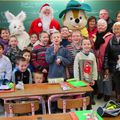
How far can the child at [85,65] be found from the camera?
3389 millimetres

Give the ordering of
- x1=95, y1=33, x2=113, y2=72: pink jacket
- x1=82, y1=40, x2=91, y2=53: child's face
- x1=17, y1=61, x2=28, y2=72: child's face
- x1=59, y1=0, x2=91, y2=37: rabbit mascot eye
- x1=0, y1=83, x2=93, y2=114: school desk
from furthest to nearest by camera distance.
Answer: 1. x1=59, y1=0, x2=91, y2=37: rabbit mascot eye
2. x1=95, y1=33, x2=113, y2=72: pink jacket
3. x1=82, y1=40, x2=91, y2=53: child's face
4. x1=17, y1=61, x2=28, y2=72: child's face
5. x1=0, y1=83, x2=93, y2=114: school desk

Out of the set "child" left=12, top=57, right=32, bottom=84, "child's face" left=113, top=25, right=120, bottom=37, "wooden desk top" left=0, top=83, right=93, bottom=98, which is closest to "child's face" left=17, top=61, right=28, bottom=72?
"child" left=12, top=57, right=32, bottom=84

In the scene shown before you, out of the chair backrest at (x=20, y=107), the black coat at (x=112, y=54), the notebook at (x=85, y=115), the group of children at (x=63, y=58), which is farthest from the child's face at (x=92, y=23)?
the notebook at (x=85, y=115)

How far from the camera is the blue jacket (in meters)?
3.33

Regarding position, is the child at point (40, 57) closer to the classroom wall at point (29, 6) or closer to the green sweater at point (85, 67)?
the green sweater at point (85, 67)

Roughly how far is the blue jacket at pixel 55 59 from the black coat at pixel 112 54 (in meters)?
0.64

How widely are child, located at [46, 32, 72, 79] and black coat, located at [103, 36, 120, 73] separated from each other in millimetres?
645

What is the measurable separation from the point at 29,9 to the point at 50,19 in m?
1.14

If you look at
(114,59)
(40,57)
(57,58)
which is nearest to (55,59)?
(57,58)

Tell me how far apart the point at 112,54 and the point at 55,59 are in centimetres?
88

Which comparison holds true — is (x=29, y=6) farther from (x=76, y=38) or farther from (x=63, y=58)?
(x=63, y=58)

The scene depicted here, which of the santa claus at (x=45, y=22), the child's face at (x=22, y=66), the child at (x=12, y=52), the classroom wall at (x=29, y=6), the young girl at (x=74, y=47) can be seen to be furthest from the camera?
the classroom wall at (x=29, y=6)

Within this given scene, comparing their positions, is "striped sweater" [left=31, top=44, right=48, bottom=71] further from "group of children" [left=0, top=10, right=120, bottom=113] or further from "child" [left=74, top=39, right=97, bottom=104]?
"child" [left=74, top=39, right=97, bottom=104]

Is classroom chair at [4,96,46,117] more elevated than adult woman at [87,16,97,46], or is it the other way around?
adult woman at [87,16,97,46]
